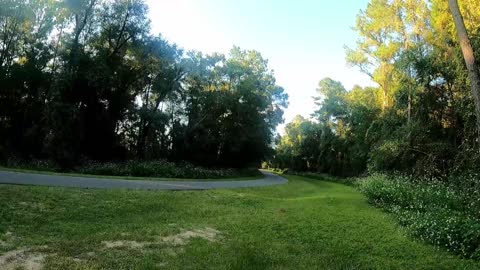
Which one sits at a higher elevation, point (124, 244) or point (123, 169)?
point (123, 169)

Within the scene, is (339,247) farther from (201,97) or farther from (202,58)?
(202,58)

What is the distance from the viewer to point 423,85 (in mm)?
17625

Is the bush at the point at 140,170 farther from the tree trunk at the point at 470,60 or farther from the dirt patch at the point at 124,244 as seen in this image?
the tree trunk at the point at 470,60

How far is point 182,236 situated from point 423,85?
14.7 m

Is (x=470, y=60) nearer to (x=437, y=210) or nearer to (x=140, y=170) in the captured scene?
(x=437, y=210)

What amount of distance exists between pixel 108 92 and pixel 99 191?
19.4 meters

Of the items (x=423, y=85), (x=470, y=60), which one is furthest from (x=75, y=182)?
(x=423, y=85)

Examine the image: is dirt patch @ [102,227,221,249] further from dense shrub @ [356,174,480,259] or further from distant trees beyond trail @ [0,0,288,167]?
distant trees beyond trail @ [0,0,288,167]

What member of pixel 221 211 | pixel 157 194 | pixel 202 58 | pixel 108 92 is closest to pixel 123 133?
pixel 108 92

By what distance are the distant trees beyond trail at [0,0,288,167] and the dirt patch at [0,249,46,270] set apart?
1945 cm

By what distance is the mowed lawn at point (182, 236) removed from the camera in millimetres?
5809

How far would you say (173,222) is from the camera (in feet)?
28.3

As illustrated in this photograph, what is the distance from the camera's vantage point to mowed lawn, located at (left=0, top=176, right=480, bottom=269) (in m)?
5.81

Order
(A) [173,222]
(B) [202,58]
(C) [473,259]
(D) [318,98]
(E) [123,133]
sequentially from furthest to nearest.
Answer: (D) [318,98]
(B) [202,58]
(E) [123,133]
(A) [173,222]
(C) [473,259]
